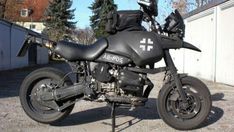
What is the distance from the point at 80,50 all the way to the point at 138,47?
88cm

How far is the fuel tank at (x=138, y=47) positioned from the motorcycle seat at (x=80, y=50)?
0.12m

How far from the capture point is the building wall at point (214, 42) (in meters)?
17.9

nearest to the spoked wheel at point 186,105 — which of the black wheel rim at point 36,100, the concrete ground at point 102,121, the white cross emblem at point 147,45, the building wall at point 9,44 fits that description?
the concrete ground at point 102,121

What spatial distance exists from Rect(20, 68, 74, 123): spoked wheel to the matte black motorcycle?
2 cm

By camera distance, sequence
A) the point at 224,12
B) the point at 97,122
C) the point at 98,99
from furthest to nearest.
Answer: the point at 224,12 < the point at 97,122 < the point at 98,99

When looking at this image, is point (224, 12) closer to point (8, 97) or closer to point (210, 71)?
point (210, 71)

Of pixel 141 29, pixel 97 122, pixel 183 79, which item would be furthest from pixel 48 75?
pixel 183 79

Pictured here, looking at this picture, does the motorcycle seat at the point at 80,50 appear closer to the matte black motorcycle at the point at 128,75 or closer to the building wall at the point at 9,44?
the matte black motorcycle at the point at 128,75

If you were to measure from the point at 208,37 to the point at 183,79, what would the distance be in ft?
47.6

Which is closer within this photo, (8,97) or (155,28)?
(155,28)

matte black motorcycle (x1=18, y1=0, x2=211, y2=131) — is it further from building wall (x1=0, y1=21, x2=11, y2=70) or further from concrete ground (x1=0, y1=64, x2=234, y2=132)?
building wall (x1=0, y1=21, x2=11, y2=70)

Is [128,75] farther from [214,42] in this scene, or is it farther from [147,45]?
[214,42]

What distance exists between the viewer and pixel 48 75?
24.3ft

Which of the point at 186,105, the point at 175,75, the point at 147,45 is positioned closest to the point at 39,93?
the point at 147,45
